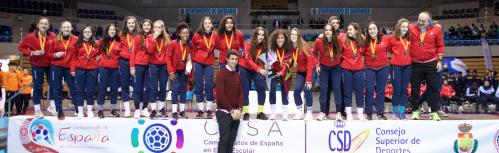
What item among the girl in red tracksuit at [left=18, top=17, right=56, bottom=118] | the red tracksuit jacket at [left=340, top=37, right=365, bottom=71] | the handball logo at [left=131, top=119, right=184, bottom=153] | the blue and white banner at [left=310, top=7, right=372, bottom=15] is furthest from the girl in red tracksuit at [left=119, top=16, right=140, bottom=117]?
the blue and white banner at [left=310, top=7, right=372, bottom=15]

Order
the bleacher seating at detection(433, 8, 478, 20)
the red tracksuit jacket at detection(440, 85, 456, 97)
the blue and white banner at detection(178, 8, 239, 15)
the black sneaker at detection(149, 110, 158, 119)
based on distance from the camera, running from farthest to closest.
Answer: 1. the blue and white banner at detection(178, 8, 239, 15)
2. the bleacher seating at detection(433, 8, 478, 20)
3. the red tracksuit jacket at detection(440, 85, 456, 97)
4. the black sneaker at detection(149, 110, 158, 119)

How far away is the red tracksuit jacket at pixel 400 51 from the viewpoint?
683 centimetres

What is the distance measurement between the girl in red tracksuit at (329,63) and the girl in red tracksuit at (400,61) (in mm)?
846

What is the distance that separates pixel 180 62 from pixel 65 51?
190cm

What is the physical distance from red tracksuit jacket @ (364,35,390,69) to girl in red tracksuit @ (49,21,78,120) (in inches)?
181

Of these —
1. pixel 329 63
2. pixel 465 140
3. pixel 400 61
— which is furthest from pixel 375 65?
pixel 465 140

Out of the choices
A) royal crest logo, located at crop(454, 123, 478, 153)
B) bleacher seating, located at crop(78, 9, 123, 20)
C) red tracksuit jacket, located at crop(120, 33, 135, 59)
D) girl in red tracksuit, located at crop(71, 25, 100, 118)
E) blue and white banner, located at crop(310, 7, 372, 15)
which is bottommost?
royal crest logo, located at crop(454, 123, 478, 153)

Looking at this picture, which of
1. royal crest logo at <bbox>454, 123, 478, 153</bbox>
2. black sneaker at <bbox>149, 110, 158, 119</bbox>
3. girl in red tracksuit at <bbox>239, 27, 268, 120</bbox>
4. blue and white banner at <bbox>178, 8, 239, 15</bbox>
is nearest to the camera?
royal crest logo at <bbox>454, 123, 478, 153</bbox>

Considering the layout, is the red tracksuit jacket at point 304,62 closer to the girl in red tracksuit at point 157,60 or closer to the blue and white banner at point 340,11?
the girl in red tracksuit at point 157,60

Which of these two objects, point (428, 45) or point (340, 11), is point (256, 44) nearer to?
point (428, 45)

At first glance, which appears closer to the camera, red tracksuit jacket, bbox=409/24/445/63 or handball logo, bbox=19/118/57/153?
red tracksuit jacket, bbox=409/24/445/63

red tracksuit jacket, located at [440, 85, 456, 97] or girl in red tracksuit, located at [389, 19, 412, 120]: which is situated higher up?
girl in red tracksuit, located at [389, 19, 412, 120]

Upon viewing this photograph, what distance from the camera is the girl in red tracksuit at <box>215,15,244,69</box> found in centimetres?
691

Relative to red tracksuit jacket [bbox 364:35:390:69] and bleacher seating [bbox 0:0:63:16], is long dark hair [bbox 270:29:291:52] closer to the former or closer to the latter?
red tracksuit jacket [bbox 364:35:390:69]
